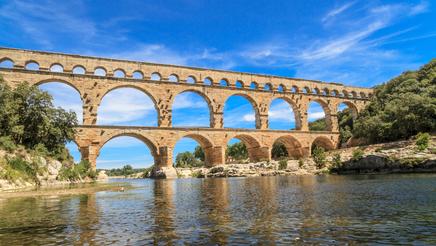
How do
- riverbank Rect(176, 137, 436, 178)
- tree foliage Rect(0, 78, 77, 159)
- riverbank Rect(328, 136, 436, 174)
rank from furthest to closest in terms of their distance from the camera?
tree foliage Rect(0, 78, 77, 159), riverbank Rect(176, 137, 436, 178), riverbank Rect(328, 136, 436, 174)

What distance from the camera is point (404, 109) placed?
1460 inches

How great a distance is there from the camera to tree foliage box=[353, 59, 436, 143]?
36.0m

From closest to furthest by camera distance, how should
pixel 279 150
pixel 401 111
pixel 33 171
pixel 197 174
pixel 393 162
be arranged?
pixel 33 171, pixel 393 162, pixel 401 111, pixel 197 174, pixel 279 150

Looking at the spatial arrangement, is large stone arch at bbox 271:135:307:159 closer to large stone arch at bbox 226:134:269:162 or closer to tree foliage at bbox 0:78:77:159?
large stone arch at bbox 226:134:269:162

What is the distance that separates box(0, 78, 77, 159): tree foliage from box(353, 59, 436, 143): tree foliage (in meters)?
33.2

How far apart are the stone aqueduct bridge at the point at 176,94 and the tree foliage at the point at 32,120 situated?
442 centimetres

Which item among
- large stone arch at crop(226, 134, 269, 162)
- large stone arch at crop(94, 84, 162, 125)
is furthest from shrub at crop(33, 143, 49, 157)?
large stone arch at crop(226, 134, 269, 162)

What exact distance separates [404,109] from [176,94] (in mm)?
24548

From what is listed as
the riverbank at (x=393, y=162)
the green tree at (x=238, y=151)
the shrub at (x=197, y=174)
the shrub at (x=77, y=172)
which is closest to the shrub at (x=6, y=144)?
the shrub at (x=77, y=172)

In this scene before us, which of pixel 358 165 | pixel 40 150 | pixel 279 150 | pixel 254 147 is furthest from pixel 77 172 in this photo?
pixel 279 150

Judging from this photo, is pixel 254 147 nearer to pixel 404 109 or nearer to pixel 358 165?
pixel 404 109

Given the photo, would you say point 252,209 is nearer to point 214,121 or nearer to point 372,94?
point 214,121

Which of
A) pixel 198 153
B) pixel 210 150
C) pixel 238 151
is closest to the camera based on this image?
pixel 210 150

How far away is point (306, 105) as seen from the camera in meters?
50.6
